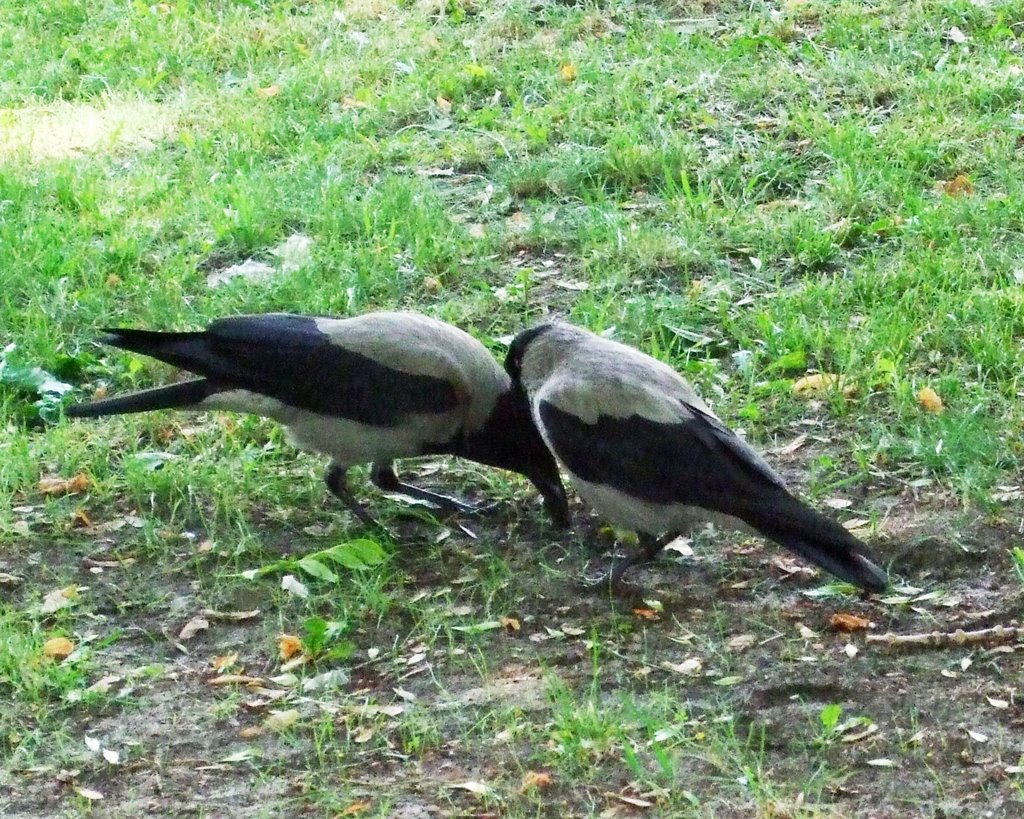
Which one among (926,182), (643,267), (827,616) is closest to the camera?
(827,616)

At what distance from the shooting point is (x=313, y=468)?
209 inches

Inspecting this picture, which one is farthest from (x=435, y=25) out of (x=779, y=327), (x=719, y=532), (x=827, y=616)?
(x=827, y=616)

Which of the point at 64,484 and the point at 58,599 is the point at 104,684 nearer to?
the point at 58,599

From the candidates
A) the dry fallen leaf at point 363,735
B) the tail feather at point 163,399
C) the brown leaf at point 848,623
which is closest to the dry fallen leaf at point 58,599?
the tail feather at point 163,399

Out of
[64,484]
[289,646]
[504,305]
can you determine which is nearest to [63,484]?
[64,484]

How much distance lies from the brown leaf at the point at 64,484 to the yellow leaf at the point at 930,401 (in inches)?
120

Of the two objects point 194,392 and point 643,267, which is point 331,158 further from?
point 194,392

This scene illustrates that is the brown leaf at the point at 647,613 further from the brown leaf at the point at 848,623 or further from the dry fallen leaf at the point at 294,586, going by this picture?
the dry fallen leaf at the point at 294,586

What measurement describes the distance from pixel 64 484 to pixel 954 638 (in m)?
3.13

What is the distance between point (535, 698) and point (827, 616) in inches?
37.1

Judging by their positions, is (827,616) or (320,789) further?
(827,616)

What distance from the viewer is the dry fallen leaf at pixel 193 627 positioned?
173 inches

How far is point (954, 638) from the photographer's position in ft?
12.9

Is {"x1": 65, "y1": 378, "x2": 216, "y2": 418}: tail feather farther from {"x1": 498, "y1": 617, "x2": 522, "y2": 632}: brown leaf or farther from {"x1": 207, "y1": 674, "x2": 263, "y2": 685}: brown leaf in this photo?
{"x1": 498, "y1": 617, "x2": 522, "y2": 632}: brown leaf
